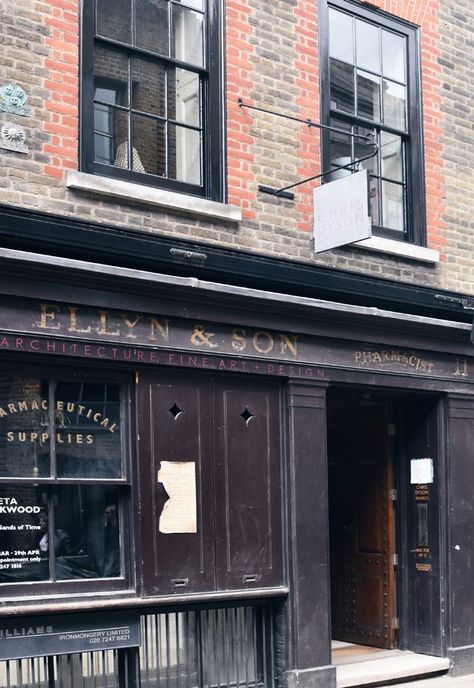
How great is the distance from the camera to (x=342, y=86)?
1040 centimetres

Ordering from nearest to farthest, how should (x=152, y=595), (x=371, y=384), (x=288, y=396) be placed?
(x=152, y=595) < (x=288, y=396) < (x=371, y=384)

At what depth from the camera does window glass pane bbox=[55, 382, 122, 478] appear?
8.00 m

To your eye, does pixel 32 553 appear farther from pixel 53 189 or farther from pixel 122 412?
pixel 53 189

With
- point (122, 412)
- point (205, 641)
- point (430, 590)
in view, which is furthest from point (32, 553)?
point (430, 590)

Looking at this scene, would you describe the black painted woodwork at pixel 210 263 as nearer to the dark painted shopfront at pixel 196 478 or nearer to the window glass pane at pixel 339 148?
the dark painted shopfront at pixel 196 478

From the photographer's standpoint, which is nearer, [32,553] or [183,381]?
[32,553]

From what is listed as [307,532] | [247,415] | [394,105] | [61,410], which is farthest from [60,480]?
[394,105]

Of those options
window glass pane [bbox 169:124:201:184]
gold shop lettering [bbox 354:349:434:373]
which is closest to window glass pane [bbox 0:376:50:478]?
window glass pane [bbox 169:124:201:184]

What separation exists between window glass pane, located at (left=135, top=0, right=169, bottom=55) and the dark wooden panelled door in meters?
2.78

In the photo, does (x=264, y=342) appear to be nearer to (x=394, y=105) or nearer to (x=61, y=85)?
(x=61, y=85)

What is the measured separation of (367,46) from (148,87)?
2.85 metres

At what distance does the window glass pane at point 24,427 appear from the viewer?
7.70m

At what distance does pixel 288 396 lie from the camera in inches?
368

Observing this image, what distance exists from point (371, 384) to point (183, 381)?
2213 millimetres
